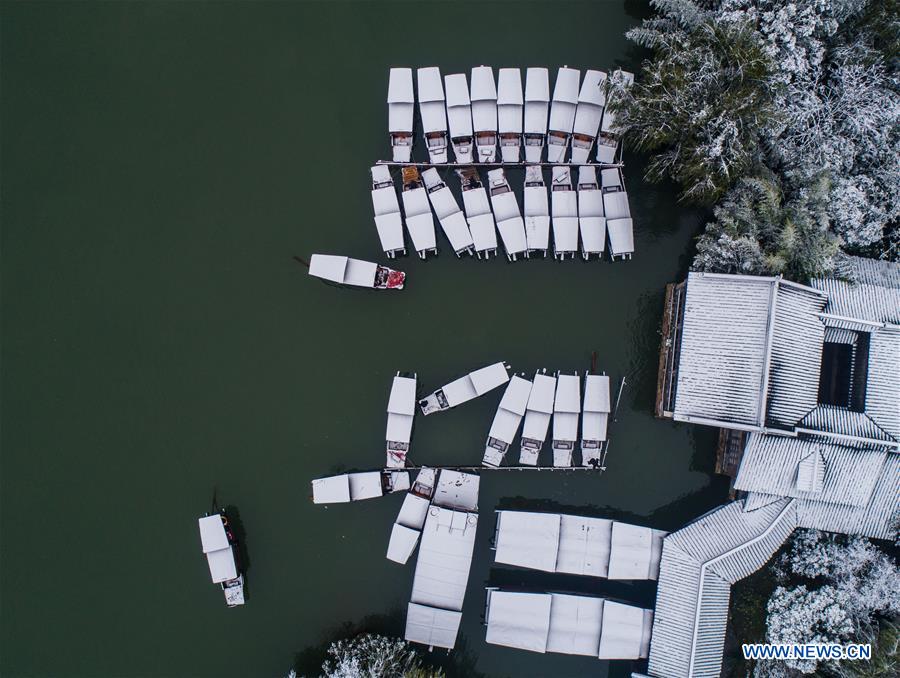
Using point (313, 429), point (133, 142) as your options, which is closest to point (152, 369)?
point (313, 429)

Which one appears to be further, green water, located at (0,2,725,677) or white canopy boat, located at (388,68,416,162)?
white canopy boat, located at (388,68,416,162)

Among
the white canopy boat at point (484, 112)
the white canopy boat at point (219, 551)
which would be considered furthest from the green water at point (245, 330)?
the white canopy boat at point (484, 112)

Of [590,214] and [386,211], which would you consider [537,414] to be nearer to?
[590,214]

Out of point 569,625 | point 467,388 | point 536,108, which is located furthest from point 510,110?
point 569,625

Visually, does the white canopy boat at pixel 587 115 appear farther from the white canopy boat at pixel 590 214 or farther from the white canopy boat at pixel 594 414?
the white canopy boat at pixel 594 414

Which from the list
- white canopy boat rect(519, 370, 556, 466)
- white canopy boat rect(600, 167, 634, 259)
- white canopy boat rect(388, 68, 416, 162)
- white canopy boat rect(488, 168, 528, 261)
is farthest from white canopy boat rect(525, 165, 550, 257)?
white canopy boat rect(519, 370, 556, 466)

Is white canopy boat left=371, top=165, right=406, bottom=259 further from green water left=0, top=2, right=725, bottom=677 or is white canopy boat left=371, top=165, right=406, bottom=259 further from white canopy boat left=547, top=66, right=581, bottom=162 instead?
white canopy boat left=547, top=66, right=581, bottom=162

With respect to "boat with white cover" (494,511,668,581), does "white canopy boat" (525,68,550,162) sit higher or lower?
higher
